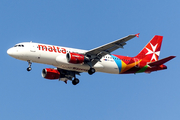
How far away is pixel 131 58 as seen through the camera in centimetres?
5534

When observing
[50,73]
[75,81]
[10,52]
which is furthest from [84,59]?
[10,52]

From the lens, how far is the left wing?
47719mm

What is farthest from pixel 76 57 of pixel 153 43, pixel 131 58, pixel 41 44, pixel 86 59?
pixel 153 43

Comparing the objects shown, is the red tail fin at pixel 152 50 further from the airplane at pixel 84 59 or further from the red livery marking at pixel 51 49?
the red livery marking at pixel 51 49

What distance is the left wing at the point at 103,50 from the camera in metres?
47.7

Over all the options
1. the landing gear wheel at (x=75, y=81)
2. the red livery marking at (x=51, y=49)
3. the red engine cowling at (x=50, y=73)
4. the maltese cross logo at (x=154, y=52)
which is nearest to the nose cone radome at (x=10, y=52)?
the red livery marking at (x=51, y=49)

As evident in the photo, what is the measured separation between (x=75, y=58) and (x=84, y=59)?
5.30 feet

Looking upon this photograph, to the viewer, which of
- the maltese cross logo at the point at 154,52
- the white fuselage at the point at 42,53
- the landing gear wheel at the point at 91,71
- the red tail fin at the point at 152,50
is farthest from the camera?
the maltese cross logo at the point at 154,52

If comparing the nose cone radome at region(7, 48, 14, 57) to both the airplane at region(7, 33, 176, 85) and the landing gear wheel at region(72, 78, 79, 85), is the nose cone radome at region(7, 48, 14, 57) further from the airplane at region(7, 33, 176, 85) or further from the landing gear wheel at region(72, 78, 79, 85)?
the landing gear wheel at region(72, 78, 79, 85)

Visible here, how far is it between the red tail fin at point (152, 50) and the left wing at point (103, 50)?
8338 millimetres

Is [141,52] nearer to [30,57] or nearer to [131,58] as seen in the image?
[131,58]

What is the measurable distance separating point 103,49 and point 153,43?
41.2 ft

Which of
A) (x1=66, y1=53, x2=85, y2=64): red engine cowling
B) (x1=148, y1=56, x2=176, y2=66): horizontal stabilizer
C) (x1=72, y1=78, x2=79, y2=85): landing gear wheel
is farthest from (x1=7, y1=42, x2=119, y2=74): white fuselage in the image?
(x1=148, y1=56, x2=176, y2=66): horizontal stabilizer

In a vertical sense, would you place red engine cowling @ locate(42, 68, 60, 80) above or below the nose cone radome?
below
